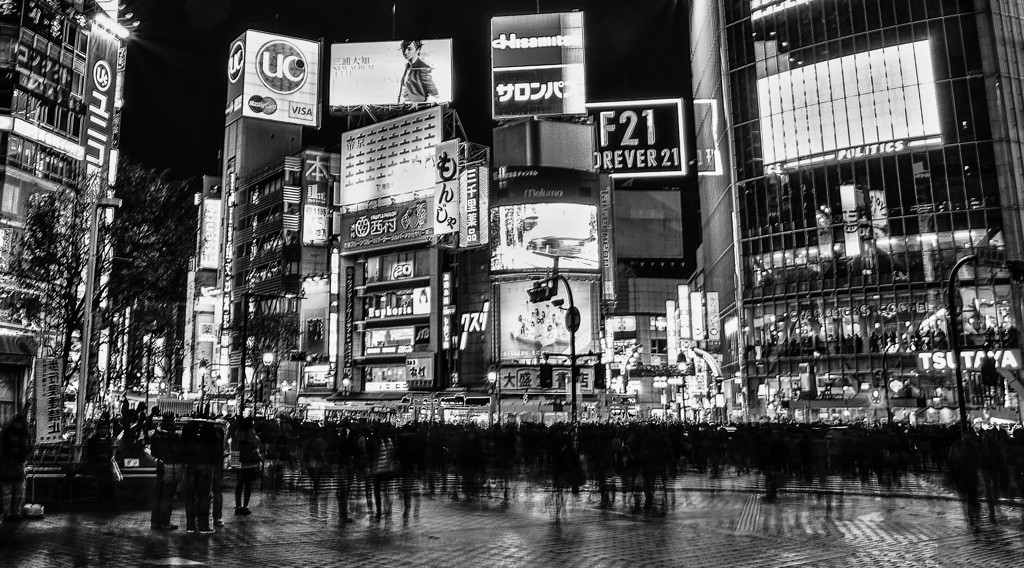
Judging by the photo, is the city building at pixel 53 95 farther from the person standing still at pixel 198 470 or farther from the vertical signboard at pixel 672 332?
the vertical signboard at pixel 672 332

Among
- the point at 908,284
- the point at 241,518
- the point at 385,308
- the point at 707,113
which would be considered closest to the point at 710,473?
the point at 241,518

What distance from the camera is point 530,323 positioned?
77.3m

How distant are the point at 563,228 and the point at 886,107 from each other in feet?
90.9

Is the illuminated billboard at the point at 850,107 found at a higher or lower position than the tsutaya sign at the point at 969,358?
higher

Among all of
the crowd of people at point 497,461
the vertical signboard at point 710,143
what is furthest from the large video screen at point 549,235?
the crowd of people at point 497,461

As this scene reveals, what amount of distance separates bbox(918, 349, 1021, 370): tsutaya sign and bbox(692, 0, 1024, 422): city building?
0.18 m

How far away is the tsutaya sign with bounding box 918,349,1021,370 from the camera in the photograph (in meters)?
56.8

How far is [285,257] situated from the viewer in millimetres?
111062

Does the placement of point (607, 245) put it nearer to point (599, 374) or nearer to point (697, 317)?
point (697, 317)

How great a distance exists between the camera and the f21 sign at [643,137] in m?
61.2

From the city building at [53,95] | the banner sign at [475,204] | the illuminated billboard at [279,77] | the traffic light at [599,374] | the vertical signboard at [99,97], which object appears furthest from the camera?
the illuminated billboard at [279,77]

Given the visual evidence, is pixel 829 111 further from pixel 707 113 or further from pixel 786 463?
pixel 786 463

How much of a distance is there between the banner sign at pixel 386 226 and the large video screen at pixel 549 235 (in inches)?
664

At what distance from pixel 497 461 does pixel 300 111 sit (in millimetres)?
102021
